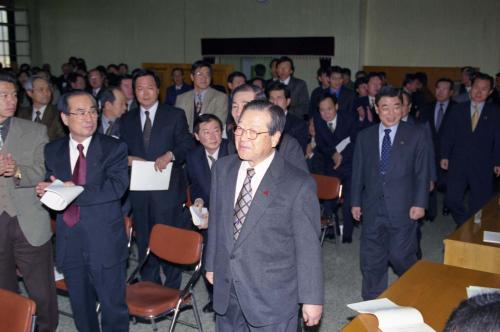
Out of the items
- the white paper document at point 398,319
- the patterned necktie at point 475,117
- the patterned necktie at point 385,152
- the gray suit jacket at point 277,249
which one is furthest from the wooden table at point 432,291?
the patterned necktie at point 475,117

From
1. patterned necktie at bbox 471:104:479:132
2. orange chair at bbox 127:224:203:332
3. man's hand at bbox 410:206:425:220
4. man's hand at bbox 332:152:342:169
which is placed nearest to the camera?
orange chair at bbox 127:224:203:332

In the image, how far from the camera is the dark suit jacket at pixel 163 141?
4277mm

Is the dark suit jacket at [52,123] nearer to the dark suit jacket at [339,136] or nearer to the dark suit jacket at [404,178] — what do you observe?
the dark suit jacket at [339,136]

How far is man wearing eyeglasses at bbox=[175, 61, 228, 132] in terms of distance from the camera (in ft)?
18.1

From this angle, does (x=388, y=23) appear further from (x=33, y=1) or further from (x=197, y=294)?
(x=33, y=1)

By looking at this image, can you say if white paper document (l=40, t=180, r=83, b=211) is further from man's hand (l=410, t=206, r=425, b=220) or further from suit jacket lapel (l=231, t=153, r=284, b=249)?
man's hand (l=410, t=206, r=425, b=220)

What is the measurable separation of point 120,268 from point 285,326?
130 centimetres

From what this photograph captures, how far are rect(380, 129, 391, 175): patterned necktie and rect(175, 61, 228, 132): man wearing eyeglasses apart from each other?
6.77 feet

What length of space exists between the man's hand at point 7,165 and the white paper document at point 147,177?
3.38 feet

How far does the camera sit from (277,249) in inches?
98.2

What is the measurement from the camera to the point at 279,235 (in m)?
2.49

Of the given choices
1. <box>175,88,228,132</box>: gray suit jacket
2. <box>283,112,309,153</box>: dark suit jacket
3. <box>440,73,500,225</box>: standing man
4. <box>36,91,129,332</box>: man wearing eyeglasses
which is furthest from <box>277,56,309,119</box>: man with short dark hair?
<box>36,91,129,332</box>: man wearing eyeglasses

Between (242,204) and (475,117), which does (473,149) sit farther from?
(242,204)

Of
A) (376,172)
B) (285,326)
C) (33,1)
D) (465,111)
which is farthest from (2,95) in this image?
(33,1)
